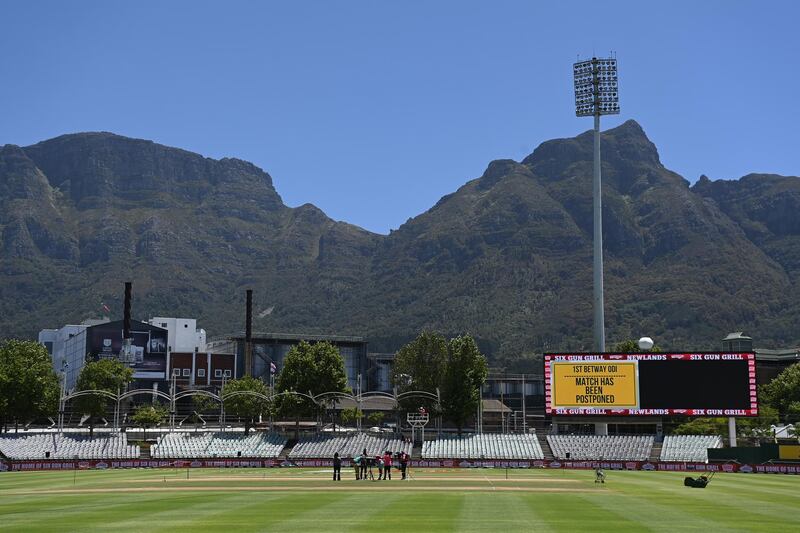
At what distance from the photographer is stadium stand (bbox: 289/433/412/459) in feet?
299

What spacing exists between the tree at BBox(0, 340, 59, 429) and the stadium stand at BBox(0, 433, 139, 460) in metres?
3.67

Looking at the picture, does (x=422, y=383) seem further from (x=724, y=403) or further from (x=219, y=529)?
(x=219, y=529)

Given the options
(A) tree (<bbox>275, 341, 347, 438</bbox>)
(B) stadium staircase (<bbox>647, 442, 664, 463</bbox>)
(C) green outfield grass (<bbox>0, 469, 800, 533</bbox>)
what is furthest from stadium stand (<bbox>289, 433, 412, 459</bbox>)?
(C) green outfield grass (<bbox>0, 469, 800, 533</bbox>)

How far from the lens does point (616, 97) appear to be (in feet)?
353

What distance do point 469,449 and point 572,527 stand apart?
63.4 metres

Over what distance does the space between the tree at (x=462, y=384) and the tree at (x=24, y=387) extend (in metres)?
49.2

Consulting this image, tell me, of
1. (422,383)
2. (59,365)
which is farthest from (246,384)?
(59,365)

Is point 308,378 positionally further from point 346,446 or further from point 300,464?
point 300,464

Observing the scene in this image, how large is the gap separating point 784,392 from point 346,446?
6422cm

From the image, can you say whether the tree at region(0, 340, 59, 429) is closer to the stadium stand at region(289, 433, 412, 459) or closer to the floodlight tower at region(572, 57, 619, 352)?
the stadium stand at region(289, 433, 412, 459)

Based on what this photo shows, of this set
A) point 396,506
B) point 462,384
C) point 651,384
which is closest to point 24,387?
point 462,384

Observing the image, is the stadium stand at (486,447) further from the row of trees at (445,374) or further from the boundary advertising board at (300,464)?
the boundary advertising board at (300,464)

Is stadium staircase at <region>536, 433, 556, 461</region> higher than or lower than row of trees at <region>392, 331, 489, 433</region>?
lower

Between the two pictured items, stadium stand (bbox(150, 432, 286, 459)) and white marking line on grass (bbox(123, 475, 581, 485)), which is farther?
stadium stand (bbox(150, 432, 286, 459))
